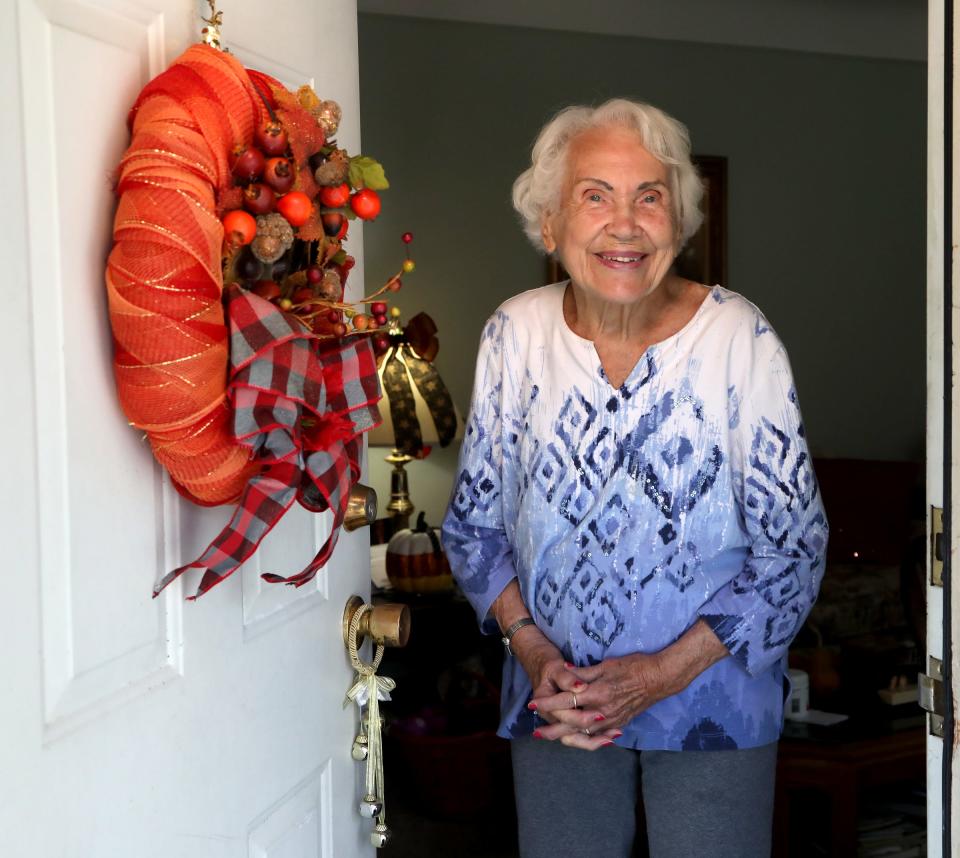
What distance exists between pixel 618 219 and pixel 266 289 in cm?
70

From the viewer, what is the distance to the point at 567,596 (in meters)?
1.58

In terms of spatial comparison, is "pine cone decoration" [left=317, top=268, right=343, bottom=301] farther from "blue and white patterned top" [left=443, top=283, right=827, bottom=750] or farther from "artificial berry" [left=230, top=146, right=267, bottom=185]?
"blue and white patterned top" [left=443, top=283, right=827, bottom=750]

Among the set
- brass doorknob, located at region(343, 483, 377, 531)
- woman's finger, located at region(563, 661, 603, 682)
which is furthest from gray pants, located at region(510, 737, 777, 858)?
brass doorknob, located at region(343, 483, 377, 531)

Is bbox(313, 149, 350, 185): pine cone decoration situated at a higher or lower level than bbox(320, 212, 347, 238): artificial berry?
higher

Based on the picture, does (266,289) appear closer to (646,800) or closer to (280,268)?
(280,268)

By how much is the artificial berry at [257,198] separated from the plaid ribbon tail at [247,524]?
0.72ft

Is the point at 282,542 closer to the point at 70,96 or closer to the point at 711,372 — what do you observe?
the point at 70,96

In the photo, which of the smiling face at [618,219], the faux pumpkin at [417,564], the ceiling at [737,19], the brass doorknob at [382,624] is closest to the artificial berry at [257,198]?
the brass doorknob at [382,624]

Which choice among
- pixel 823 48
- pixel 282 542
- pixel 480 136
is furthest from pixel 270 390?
pixel 823 48

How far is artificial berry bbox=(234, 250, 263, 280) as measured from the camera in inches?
37.9

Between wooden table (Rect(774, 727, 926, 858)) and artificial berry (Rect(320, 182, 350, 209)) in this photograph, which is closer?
artificial berry (Rect(320, 182, 350, 209))

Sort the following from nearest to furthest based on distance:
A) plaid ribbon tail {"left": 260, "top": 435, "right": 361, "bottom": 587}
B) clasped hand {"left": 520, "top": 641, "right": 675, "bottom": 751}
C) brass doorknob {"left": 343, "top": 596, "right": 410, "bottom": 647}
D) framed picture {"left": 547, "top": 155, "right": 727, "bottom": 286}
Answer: plaid ribbon tail {"left": 260, "top": 435, "right": 361, "bottom": 587}, brass doorknob {"left": 343, "top": 596, "right": 410, "bottom": 647}, clasped hand {"left": 520, "top": 641, "right": 675, "bottom": 751}, framed picture {"left": 547, "top": 155, "right": 727, "bottom": 286}

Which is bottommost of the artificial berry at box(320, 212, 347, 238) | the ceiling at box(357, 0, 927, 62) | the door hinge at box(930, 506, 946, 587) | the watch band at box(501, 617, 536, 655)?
the watch band at box(501, 617, 536, 655)

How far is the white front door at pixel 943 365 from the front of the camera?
1193 mm
